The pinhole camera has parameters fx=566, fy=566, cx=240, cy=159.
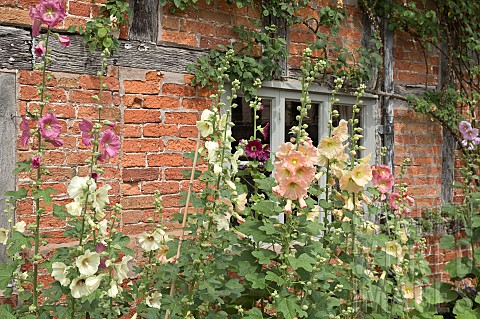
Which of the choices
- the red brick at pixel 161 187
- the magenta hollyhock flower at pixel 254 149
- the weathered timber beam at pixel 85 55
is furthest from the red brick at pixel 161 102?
the magenta hollyhock flower at pixel 254 149

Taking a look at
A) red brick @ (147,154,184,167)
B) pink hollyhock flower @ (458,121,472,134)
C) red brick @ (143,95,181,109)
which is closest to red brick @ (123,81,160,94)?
red brick @ (143,95,181,109)

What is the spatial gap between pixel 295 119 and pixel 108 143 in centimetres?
251

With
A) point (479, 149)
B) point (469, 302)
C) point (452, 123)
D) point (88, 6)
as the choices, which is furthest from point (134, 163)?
point (479, 149)

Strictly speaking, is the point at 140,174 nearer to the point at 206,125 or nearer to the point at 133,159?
the point at 133,159

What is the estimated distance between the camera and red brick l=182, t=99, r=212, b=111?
3.73 m

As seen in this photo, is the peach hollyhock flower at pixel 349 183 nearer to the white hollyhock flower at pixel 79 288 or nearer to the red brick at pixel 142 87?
the white hollyhock flower at pixel 79 288

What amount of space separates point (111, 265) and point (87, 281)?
112 mm

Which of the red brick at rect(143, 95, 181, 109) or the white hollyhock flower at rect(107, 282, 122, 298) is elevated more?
the red brick at rect(143, 95, 181, 109)

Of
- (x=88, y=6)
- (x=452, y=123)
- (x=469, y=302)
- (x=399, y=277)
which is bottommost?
(x=469, y=302)

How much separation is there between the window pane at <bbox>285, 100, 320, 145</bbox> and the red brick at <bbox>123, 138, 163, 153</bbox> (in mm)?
1153

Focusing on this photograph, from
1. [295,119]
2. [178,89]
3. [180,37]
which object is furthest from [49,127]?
[295,119]

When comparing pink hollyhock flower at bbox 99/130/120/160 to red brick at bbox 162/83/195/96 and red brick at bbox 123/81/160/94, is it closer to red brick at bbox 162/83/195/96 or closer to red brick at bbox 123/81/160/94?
red brick at bbox 123/81/160/94

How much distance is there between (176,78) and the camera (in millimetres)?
3699

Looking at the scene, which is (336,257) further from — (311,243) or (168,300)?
(168,300)
